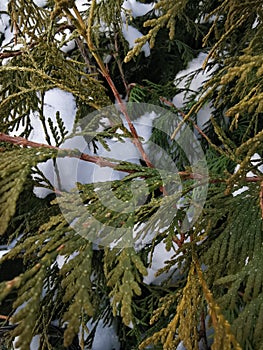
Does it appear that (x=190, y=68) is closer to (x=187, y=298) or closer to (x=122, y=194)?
(x=122, y=194)

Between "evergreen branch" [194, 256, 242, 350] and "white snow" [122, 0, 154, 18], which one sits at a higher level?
"white snow" [122, 0, 154, 18]

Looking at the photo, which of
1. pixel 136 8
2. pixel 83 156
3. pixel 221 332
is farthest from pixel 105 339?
pixel 136 8

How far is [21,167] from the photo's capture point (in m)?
0.80

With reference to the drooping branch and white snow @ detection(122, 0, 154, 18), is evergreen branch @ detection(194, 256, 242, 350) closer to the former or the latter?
the drooping branch

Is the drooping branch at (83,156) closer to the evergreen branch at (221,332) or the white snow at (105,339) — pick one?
the evergreen branch at (221,332)

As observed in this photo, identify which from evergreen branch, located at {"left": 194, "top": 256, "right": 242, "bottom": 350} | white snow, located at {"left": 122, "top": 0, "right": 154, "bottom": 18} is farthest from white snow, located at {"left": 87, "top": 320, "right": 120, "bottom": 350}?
white snow, located at {"left": 122, "top": 0, "right": 154, "bottom": 18}

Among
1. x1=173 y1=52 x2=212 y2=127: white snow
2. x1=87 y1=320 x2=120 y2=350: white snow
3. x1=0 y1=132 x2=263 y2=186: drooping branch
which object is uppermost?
x1=173 y1=52 x2=212 y2=127: white snow

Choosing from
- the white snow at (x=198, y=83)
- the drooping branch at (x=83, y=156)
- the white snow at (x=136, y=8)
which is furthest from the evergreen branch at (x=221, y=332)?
the white snow at (x=136, y=8)

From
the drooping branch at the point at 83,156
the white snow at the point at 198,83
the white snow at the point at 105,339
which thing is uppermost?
the white snow at the point at 198,83

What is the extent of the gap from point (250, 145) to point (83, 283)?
1.34 ft

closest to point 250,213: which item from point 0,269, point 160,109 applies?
point 160,109

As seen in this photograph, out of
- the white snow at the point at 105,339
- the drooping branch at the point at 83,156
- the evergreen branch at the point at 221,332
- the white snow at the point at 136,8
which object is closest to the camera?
the evergreen branch at the point at 221,332

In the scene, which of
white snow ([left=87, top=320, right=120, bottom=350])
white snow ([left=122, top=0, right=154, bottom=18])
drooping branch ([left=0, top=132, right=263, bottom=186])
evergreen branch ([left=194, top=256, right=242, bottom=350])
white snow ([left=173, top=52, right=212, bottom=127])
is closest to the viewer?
evergreen branch ([left=194, top=256, right=242, bottom=350])

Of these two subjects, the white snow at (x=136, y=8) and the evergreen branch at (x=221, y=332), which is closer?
the evergreen branch at (x=221, y=332)
